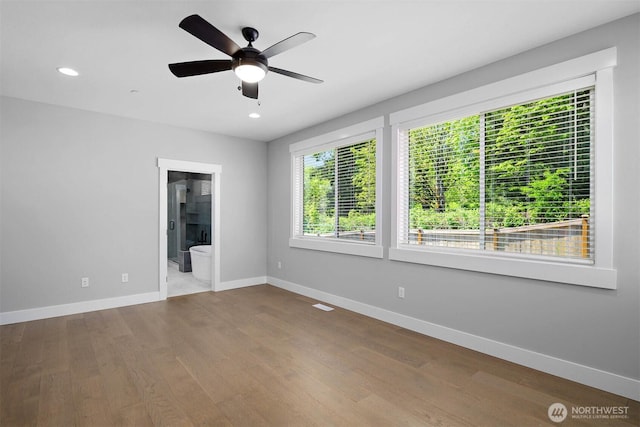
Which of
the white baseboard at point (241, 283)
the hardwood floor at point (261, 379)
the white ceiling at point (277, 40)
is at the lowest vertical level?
the hardwood floor at point (261, 379)

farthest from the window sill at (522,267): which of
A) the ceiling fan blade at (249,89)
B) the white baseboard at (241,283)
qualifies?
the white baseboard at (241,283)

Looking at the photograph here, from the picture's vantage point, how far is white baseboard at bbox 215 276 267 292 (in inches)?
212

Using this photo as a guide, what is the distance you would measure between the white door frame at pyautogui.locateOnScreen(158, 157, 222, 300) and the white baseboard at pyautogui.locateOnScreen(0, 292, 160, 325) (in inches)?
10.6

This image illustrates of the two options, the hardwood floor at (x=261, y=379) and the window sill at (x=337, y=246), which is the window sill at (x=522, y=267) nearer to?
the window sill at (x=337, y=246)

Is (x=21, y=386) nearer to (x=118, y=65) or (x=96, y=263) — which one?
(x=96, y=263)

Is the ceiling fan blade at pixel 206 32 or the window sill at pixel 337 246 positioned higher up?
the ceiling fan blade at pixel 206 32

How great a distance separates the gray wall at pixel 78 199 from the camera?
377cm

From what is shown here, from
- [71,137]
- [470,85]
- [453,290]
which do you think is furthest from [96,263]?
[470,85]

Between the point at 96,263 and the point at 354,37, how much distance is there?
425cm

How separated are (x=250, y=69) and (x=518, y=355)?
316 cm

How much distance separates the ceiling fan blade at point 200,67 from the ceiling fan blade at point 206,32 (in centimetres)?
14

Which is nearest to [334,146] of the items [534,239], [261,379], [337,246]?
[337,246]

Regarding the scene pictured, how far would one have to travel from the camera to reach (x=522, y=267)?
2691mm

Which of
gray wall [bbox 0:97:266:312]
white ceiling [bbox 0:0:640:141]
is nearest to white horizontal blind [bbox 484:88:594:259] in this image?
white ceiling [bbox 0:0:640:141]
